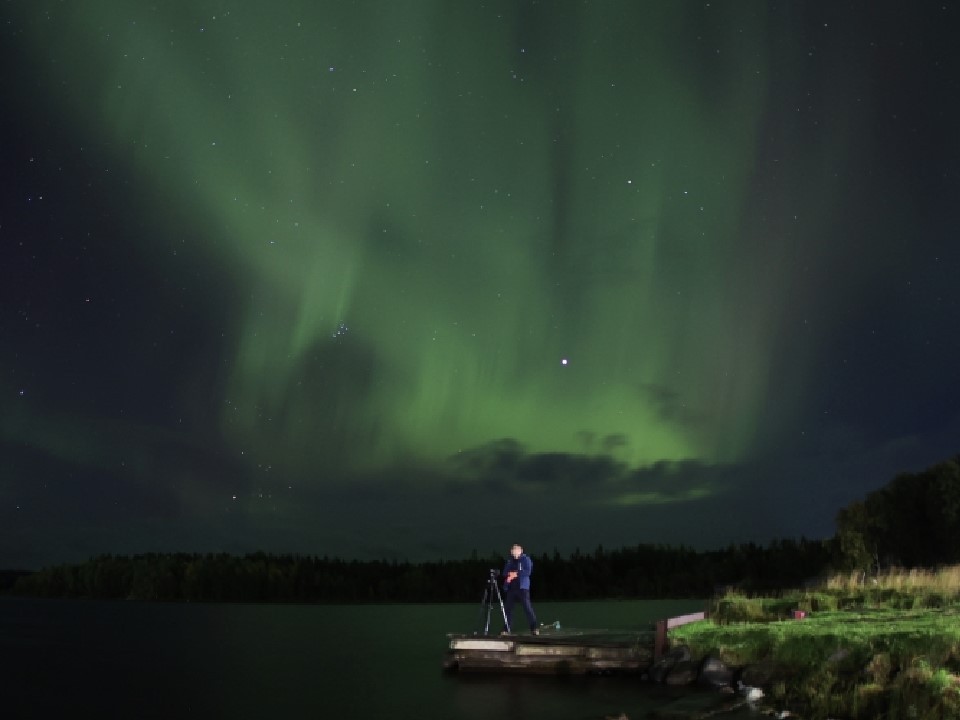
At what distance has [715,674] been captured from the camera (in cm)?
2942

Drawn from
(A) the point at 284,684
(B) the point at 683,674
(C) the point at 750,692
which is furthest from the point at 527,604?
(A) the point at 284,684

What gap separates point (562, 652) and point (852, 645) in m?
12.0

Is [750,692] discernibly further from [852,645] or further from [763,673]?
[852,645]

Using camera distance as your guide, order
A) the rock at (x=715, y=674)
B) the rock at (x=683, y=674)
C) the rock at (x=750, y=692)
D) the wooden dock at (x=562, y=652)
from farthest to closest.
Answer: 1. the wooden dock at (x=562, y=652)
2. the rock at (x=683, y=674)
3. the rock at (x=715, y=674)
4. the rock at (x=750, y=692)

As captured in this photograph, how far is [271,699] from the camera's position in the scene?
4044cm

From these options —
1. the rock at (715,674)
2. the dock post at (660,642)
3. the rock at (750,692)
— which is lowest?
the rock at (750,692)

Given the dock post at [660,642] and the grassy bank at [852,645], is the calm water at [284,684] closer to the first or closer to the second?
the dock post at [660,642]

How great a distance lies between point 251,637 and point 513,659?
190 feet

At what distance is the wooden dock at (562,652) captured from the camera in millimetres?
34125

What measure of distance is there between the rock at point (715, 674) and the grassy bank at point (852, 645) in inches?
11.6

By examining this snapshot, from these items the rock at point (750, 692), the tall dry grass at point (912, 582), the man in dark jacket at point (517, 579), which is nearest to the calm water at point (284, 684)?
the rock at point (750, 692)

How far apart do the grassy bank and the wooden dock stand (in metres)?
1.21

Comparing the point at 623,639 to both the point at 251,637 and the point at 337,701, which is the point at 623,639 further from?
the point at 251,637

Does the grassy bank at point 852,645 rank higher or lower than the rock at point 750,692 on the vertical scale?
higher
